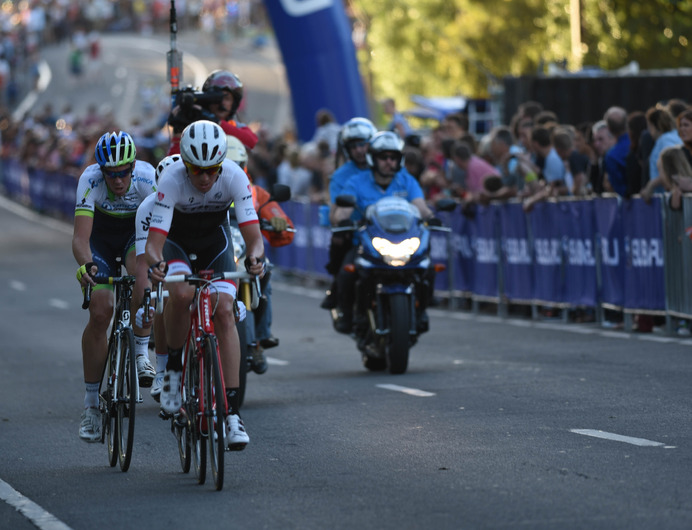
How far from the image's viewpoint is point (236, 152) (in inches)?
527

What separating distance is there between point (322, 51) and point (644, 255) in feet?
43.0

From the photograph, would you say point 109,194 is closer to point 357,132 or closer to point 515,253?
point 357,132

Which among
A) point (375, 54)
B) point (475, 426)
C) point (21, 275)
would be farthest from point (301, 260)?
point (375, 54)

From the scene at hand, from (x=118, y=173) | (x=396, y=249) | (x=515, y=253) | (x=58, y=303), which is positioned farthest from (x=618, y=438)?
(x=58, y=303)

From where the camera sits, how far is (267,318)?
1400cm

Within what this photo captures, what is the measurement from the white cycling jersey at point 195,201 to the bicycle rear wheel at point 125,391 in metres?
0.73

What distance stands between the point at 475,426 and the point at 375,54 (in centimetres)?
4202

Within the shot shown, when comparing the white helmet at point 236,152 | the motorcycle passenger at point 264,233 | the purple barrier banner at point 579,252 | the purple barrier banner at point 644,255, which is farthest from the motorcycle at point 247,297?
the purple barrier banner at point 579,252

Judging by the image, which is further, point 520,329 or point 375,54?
point 375,54

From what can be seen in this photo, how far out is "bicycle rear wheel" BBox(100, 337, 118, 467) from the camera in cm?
1030

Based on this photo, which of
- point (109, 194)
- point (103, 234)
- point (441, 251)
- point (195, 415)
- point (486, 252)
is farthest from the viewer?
point (441, 251)

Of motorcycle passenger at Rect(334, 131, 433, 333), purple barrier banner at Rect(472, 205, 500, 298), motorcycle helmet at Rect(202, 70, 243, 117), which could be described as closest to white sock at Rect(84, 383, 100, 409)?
motorcycle helmet at Rect(202, 70, 243, 117)

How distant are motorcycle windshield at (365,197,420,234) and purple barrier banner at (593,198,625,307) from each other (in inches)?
137

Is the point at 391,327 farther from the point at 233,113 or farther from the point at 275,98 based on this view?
the point at 275,98
